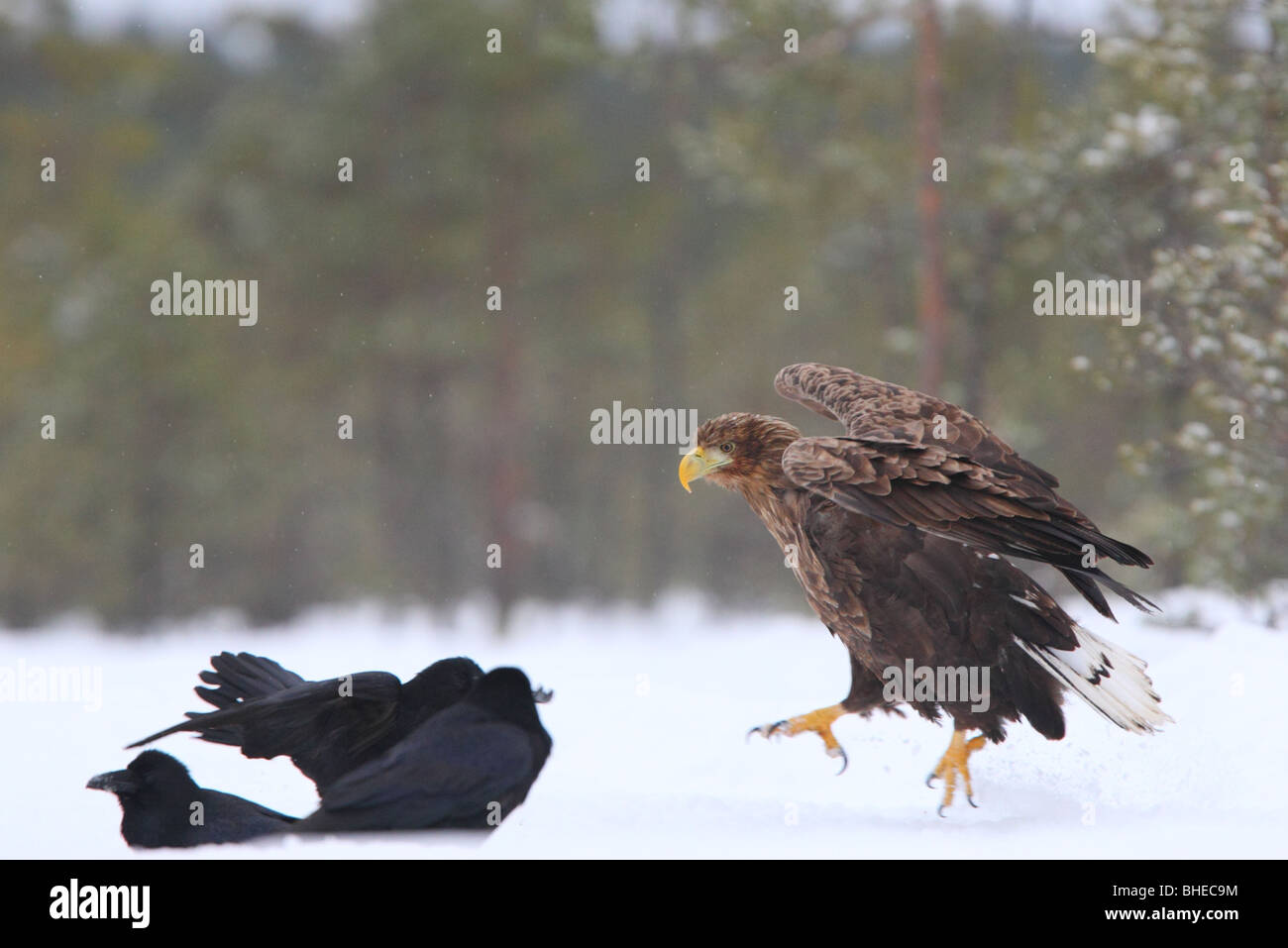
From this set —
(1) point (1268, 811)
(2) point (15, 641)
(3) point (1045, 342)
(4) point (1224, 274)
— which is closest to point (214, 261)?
(2) point (15, 641)

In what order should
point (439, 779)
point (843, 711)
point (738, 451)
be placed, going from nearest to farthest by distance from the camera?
point (439, 779) < point (843, 711) < point (738, 451)

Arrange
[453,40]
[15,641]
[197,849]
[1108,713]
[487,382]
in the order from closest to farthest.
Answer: [197,849], [1108,713], [15,641], [453,40], [487,382]

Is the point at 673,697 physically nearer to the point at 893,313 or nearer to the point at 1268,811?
the point at 1268,811

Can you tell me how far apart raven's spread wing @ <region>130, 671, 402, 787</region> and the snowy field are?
0.32 metres

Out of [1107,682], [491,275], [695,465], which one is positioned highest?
[491,275]

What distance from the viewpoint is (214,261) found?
18.0m

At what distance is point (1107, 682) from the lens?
4719 millimetres

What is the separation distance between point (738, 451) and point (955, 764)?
1.53m

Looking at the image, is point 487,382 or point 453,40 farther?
point 487,382

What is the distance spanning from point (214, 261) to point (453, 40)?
4476 mm

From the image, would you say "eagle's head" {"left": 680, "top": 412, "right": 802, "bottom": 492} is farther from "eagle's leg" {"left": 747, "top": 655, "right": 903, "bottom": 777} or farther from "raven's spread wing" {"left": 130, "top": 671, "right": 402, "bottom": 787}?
"raven's spread wing" {"left": 130, "top": 671, "right": 402, "bottom": 787}

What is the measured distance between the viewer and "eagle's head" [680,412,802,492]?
543cm

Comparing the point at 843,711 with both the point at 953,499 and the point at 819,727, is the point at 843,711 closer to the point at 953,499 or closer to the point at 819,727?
the point at 819,727

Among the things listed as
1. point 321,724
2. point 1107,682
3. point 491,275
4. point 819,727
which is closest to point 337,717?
point 321,724
